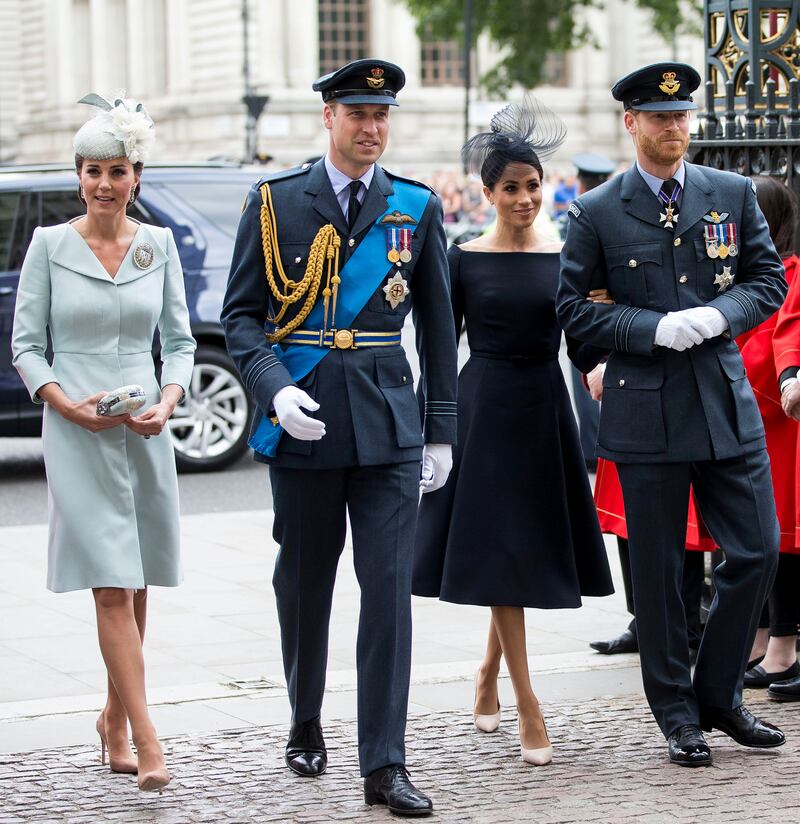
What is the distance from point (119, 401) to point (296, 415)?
533mm

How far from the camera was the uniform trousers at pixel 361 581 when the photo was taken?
16.9 feet

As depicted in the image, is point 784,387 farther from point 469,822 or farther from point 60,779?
point 60,779

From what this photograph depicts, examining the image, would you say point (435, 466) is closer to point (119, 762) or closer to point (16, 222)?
point (119, 762)

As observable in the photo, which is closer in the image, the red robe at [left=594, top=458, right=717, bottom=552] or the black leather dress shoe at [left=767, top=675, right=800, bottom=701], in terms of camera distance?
the black leather dress shoe at [left=767, top=675, right=800, bottom=701]

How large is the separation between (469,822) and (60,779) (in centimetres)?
121

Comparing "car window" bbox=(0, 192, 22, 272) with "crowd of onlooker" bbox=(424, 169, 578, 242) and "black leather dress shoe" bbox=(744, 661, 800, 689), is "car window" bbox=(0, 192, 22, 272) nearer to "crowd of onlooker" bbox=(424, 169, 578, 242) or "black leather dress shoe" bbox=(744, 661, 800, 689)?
"black leather dress shoe" bbox=(744, 661, 800, 689)

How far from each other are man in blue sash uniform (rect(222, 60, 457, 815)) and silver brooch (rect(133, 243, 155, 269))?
0.29m

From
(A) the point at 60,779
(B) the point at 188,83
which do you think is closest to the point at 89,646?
(A) the point at 60,779

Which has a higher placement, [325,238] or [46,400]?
[325,238]

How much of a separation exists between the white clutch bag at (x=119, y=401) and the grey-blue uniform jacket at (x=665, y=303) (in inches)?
50.8

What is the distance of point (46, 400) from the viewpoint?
17.3ft

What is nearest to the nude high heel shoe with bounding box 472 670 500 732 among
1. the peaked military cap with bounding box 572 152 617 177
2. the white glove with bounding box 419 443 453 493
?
the white glove with bounding box 419 443 453 493

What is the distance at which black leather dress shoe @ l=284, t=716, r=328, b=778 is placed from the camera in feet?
17.5

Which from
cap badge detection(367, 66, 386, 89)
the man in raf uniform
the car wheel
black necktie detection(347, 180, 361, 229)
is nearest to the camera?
cap badge detection(367, 66, 386, 89)
